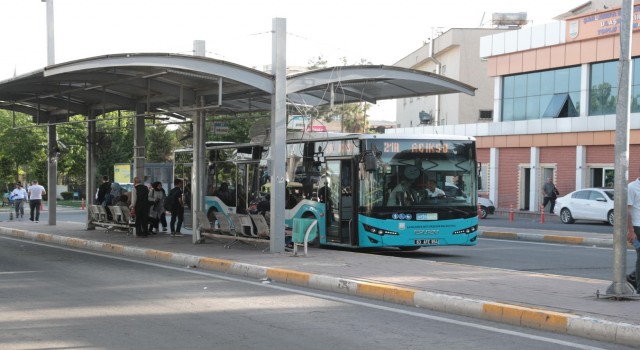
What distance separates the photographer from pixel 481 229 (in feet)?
92.7

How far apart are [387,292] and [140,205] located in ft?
40.2

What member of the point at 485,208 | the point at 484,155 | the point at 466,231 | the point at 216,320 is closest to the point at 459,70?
the point at 484,155

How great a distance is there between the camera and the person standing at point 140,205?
21781 mm

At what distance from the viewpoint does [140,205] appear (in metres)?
22.4

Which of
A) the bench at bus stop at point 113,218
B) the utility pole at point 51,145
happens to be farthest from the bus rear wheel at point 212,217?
the utility pole at point 51,145

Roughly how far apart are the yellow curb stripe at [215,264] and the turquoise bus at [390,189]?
305 centimetres

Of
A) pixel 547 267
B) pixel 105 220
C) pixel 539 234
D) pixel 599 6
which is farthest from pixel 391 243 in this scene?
pixel 599 6

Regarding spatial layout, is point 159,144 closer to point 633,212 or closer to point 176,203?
point 176,203

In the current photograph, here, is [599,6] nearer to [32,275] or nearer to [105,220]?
[105,220]

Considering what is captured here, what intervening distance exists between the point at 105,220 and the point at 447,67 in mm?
38230

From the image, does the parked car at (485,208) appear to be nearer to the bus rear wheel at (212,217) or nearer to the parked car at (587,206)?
the parked car at (587,206)

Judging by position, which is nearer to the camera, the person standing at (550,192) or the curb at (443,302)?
the curb at (443,302)

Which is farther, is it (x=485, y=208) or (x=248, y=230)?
(x=485, y=208)

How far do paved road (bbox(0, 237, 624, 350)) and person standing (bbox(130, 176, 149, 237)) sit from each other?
24.7ft
